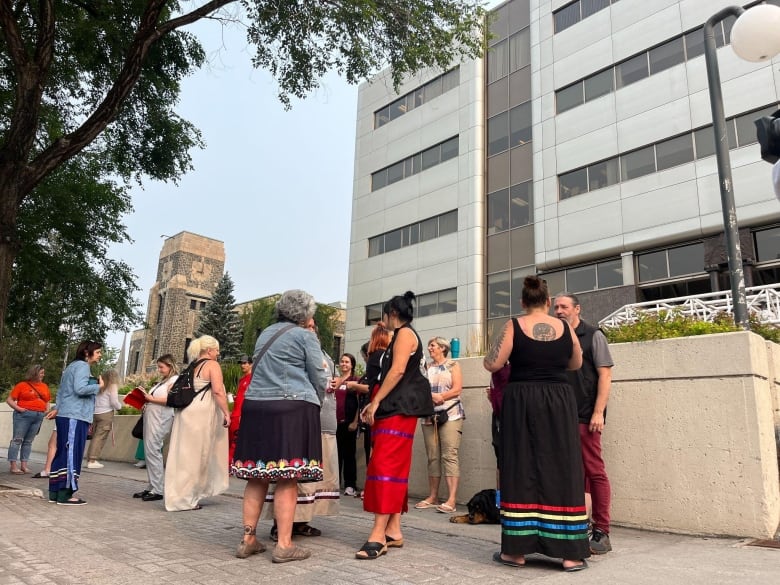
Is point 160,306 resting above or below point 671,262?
above

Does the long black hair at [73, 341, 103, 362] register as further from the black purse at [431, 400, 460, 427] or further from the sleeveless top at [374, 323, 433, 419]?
the sleeveless top at [374, 323, 433, 419]

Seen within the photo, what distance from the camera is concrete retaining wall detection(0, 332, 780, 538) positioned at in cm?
480

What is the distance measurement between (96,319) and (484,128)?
879 inches

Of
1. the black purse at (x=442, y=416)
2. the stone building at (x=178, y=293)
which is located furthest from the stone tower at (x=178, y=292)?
the black purse at (x=442, y=416)

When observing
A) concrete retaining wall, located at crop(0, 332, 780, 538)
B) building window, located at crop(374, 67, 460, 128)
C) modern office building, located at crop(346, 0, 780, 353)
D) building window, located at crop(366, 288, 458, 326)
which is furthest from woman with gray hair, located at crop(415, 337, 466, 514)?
building window, located at crop(374, 67, 460, 128)

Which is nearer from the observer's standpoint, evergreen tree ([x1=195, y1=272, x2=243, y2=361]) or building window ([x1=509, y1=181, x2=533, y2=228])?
building window ([x1=509, y1=181, x2=533, y2=228])

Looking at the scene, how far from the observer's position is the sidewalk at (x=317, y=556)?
3.39 meters

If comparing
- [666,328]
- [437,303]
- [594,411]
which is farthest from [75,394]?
[437,303]

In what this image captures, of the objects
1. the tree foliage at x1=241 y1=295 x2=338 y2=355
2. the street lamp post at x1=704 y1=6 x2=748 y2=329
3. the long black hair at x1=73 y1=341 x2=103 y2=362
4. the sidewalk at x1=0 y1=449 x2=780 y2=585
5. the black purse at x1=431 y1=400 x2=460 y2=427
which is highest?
the tree foliage at x1=241 y1=295 x2=338 y2=355

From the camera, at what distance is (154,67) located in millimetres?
11008

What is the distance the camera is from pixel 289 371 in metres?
4.12

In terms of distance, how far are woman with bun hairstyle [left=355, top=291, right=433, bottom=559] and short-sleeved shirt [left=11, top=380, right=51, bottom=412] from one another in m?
9.23

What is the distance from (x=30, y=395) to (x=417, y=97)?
27200 millimetres

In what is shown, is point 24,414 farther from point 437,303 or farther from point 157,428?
point 437,303
